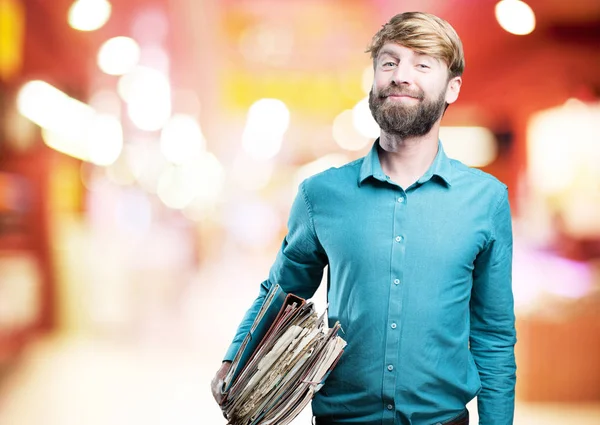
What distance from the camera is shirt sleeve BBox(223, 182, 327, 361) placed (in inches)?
65.0

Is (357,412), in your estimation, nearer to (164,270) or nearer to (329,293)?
(329,293)

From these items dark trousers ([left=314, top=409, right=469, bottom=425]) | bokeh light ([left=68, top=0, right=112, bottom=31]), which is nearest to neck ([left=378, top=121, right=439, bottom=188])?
dark trousers ([left=314, top=409, right=469, bottom=425])

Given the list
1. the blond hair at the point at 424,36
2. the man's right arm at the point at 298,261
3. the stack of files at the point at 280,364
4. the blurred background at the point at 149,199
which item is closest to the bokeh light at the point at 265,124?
the blurred background at the point at 149,199

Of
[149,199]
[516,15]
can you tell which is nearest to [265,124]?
[149,199]

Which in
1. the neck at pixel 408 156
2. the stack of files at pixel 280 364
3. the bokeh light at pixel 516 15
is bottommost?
the stack of files at pixel 280 364

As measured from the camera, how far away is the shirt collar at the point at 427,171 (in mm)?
1574

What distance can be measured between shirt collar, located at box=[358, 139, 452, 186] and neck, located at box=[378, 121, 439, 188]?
0.07 ft

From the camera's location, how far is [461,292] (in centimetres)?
156

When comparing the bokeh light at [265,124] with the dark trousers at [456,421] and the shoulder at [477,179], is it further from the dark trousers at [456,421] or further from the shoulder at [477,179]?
the dark trousers at [456,421]

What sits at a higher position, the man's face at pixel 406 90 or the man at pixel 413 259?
the man's face at pixel 406 90

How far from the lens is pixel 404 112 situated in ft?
4.95

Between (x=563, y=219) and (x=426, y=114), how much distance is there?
5.27 meters

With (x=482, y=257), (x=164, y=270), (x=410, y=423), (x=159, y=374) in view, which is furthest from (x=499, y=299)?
(x=164, y=270)

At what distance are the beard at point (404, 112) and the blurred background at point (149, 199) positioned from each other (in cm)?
351
